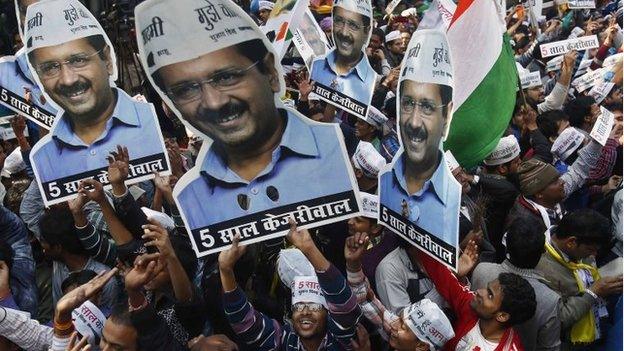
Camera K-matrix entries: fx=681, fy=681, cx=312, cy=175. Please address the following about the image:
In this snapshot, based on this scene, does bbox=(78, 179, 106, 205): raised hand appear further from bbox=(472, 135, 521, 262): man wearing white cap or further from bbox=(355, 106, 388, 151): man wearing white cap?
bbox=(355, 106, 388, 151): man wearing white cap

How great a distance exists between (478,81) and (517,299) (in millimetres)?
1517

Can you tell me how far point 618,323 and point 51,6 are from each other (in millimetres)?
3613

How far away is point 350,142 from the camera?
552 cm

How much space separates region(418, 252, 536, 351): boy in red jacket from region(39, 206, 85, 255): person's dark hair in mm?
2059

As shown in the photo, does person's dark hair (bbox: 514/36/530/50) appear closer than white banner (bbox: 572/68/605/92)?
No

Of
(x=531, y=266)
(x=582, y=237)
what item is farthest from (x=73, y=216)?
(x=582, y=237)

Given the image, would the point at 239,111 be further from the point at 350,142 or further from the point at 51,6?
the point at 350,142

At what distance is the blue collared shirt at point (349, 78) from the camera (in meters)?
5.16

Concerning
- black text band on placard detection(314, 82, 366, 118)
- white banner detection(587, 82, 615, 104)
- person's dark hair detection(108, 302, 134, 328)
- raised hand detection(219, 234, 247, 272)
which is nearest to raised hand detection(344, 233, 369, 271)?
raised hand detection(219, 234, 247, 272)

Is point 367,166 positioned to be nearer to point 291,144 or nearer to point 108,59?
point 291,144

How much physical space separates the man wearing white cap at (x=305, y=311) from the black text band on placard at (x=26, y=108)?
93.3 inches

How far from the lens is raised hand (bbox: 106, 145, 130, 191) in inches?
146

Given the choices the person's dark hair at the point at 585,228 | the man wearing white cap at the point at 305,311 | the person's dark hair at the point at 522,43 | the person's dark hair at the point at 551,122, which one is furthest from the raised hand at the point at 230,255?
the person's dark hair at the point at 522,43

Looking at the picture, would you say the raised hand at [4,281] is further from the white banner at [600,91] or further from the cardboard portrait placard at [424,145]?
the white banner at [600,91]
